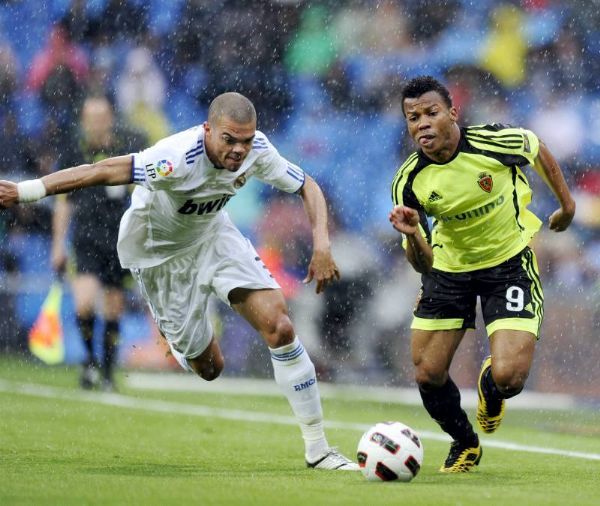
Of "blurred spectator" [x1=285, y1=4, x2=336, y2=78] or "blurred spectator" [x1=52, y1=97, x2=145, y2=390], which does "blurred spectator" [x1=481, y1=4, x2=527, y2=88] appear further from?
"blurred spectator" [x1=52, y1=97, x2=145, y2=390]

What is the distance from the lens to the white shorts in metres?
7.30

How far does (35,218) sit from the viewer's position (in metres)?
13.2

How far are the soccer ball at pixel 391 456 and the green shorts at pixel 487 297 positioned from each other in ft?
3.18

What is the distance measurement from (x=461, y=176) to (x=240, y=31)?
6.77 metres

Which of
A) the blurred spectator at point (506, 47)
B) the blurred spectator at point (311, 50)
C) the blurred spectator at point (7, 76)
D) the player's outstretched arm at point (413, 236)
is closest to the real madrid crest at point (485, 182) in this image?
the player's outstretched arm at point (413, 236)

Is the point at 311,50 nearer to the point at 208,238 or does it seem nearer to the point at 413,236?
the point at 208,238

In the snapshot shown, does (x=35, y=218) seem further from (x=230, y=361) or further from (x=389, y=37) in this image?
(x=389, y=37)

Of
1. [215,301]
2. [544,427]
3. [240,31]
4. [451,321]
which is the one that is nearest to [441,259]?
[451,321]

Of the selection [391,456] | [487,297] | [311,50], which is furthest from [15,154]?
[391,456]

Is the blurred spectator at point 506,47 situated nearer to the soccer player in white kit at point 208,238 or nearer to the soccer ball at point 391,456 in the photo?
the soccer player in white kit at point 208,238

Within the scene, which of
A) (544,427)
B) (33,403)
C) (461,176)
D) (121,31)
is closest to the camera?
(461,176)

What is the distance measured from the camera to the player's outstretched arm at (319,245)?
658 cm

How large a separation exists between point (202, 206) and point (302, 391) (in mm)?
1174

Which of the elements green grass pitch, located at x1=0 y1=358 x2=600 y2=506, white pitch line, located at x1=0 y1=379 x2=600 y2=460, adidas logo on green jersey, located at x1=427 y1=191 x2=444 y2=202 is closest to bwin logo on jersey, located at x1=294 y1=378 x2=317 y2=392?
green grass pitch, located at x1=0 y1=358 x2=600 y2=506
